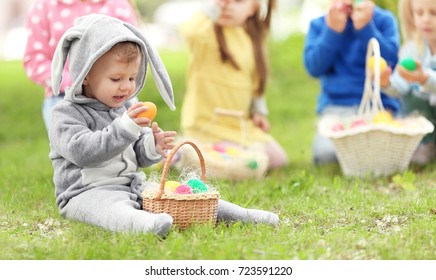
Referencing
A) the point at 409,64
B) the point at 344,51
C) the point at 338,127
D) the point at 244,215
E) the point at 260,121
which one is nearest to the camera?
the point at 244,215

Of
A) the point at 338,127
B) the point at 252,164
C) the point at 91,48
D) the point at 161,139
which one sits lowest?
the point at 252,164

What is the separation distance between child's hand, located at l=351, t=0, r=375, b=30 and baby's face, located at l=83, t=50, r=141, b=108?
79.4 inches

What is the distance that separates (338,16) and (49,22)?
182 centimetres

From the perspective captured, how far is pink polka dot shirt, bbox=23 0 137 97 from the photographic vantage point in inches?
176

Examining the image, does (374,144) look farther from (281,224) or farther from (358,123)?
(281,224)

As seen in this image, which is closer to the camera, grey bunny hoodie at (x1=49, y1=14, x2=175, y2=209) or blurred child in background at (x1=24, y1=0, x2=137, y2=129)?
grey bunny hoodie at (x1=49, y1=14, x2=175, y2=209)

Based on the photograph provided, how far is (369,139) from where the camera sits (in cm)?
444

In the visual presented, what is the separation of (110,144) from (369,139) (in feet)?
6.34

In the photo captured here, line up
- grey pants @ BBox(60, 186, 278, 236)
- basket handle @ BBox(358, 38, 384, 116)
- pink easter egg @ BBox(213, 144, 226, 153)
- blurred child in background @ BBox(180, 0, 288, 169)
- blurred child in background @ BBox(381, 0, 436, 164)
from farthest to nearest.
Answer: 1. blurred child in background @ BBox(180, 0, 288, 169)
2. pink easter egg @ BBox(213, 144, 226, 153)
3. blurred child in background @ BBox(381, 0, 436, 164)
4. basket handle @ BBox(358, 38, 384, 116)
5. grey pants @ BBox(60, 186, 278, 236)

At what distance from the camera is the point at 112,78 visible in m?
3.20

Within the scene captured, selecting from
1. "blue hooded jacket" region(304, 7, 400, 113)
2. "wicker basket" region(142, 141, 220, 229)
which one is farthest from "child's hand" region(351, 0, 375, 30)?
"wicker basket" region(142, 141, 220, 229)

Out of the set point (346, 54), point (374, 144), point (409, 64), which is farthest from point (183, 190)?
point (346, 54)

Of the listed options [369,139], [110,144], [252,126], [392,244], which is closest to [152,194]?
[110,144]

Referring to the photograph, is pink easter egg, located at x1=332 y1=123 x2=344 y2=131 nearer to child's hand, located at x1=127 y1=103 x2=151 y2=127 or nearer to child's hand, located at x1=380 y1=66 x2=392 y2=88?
child's hand, located at x1=380 y1=66 x2=392 y2=88
